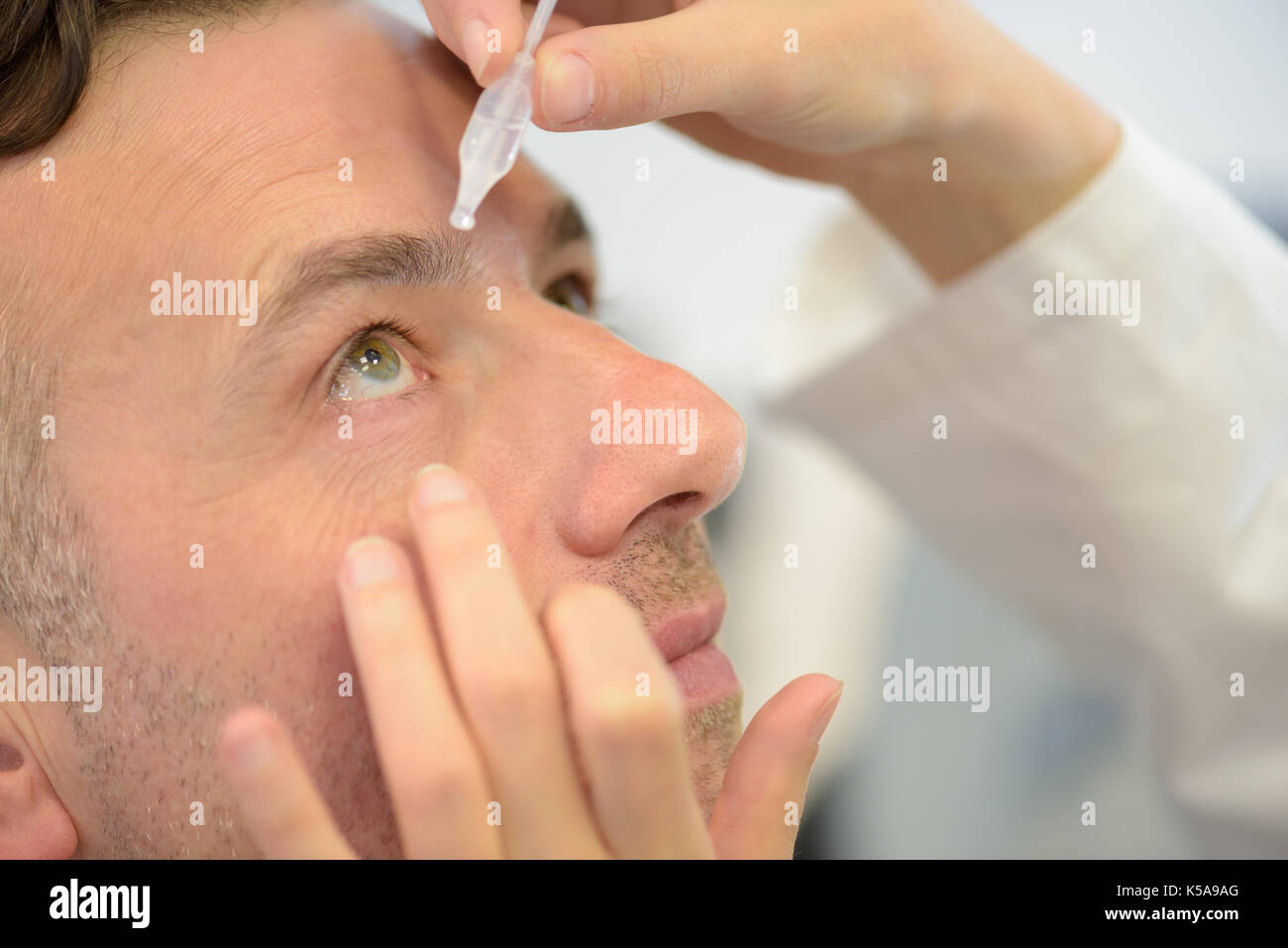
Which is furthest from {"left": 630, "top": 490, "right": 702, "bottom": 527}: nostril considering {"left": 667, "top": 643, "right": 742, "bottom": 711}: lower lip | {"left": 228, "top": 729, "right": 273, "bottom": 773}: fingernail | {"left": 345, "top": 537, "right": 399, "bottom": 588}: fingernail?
{"left": 228, "top": 729, "right": 273, "bottom": 773}: fingernail

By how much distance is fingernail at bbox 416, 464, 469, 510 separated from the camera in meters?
0.61

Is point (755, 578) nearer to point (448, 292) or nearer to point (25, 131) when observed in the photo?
point (448, 292)

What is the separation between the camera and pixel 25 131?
2.52ft

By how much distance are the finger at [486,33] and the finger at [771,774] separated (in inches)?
19.8

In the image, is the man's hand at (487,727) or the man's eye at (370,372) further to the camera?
the man's eye at (370,372)

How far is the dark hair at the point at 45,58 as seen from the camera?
77 centimetres

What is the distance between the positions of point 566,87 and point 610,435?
265 mm

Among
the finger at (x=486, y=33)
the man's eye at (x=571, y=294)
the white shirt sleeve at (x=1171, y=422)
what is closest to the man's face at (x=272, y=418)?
the finger at (x=486, y=33)

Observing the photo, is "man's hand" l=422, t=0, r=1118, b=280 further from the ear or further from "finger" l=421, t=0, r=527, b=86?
the ear

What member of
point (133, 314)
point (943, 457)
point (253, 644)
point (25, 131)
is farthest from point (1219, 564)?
point (25, 131)

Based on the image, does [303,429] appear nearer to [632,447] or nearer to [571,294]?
[632,447]

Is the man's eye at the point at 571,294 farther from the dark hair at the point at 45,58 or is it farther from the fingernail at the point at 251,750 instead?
the fingernail at the point at 251,750

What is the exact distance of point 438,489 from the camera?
62 centimetres

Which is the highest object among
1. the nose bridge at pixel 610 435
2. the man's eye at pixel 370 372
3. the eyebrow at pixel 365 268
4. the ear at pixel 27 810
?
the eyebrow at pixel 365 268
